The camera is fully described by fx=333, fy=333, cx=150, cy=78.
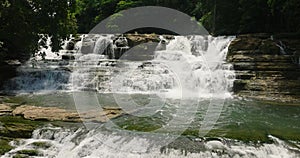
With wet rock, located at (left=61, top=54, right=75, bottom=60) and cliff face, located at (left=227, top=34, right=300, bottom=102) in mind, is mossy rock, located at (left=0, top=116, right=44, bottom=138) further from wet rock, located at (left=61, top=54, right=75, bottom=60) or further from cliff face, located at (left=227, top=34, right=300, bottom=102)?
wet rock, located at (left=61, top=54, right=75, bottom=60)

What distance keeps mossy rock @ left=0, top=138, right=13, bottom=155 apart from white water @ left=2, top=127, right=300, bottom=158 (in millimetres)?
102

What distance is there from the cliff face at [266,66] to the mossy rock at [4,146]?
889 centimetres

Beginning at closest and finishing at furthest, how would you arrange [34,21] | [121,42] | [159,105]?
[159,105], [34,21], [121,42]

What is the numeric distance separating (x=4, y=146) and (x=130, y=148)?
8.20ft

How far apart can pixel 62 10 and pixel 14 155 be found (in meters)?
8.76

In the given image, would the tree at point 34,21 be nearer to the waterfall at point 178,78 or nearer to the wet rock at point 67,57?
the waterfall at point 178,78

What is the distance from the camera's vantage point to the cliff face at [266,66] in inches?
491

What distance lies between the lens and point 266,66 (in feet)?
45.3

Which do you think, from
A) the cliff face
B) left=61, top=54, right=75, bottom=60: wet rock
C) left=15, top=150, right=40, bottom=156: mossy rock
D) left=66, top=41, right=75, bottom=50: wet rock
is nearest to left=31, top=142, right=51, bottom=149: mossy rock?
left=15, top=150, right=40, bottom=156: mossy rock

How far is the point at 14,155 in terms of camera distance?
6.29 metres

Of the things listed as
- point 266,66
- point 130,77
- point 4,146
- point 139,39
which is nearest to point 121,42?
point 139,39

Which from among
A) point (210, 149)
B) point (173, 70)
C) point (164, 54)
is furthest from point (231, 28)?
point (210, 149)

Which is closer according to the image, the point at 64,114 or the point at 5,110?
the point at 64,114

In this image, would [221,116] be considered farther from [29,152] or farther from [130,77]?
[130,77]
